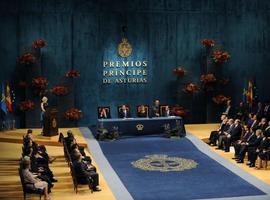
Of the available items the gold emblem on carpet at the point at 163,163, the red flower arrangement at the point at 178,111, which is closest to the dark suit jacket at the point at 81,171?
the gold emblem on carpet at the point at 163,163

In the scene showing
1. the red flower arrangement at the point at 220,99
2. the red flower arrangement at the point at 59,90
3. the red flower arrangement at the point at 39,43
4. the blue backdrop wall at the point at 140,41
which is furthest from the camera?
the red flower arrangement at the point at 220,99

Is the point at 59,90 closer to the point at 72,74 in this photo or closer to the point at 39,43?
the point at 72,74

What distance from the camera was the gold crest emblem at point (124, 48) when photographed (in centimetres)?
1972

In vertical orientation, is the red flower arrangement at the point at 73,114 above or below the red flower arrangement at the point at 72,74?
below

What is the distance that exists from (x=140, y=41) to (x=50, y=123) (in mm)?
5274

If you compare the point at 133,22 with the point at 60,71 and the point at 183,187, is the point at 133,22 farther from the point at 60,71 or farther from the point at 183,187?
the point at 183,187

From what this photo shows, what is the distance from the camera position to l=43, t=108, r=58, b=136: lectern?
1669cm

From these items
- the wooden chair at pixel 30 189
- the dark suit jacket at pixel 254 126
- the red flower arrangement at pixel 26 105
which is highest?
the red flower arrangement at pixel 26 105

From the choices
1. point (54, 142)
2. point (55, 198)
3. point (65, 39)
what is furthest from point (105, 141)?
point (55, 198)

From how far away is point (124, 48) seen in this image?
19.7 m

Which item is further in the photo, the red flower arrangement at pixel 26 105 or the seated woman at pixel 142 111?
the red flower arrangement at pixel 26 105

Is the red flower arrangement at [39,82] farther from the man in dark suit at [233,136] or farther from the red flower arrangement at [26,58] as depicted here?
the man in dark suit at [233,136]

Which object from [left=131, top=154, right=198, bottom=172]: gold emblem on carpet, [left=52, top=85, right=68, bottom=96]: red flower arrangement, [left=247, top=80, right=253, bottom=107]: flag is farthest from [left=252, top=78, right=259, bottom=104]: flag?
[left=52, top=85, right=68, bottom=96]: red flower arrangement

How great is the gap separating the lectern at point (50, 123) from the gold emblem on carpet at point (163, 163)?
12.4ft
